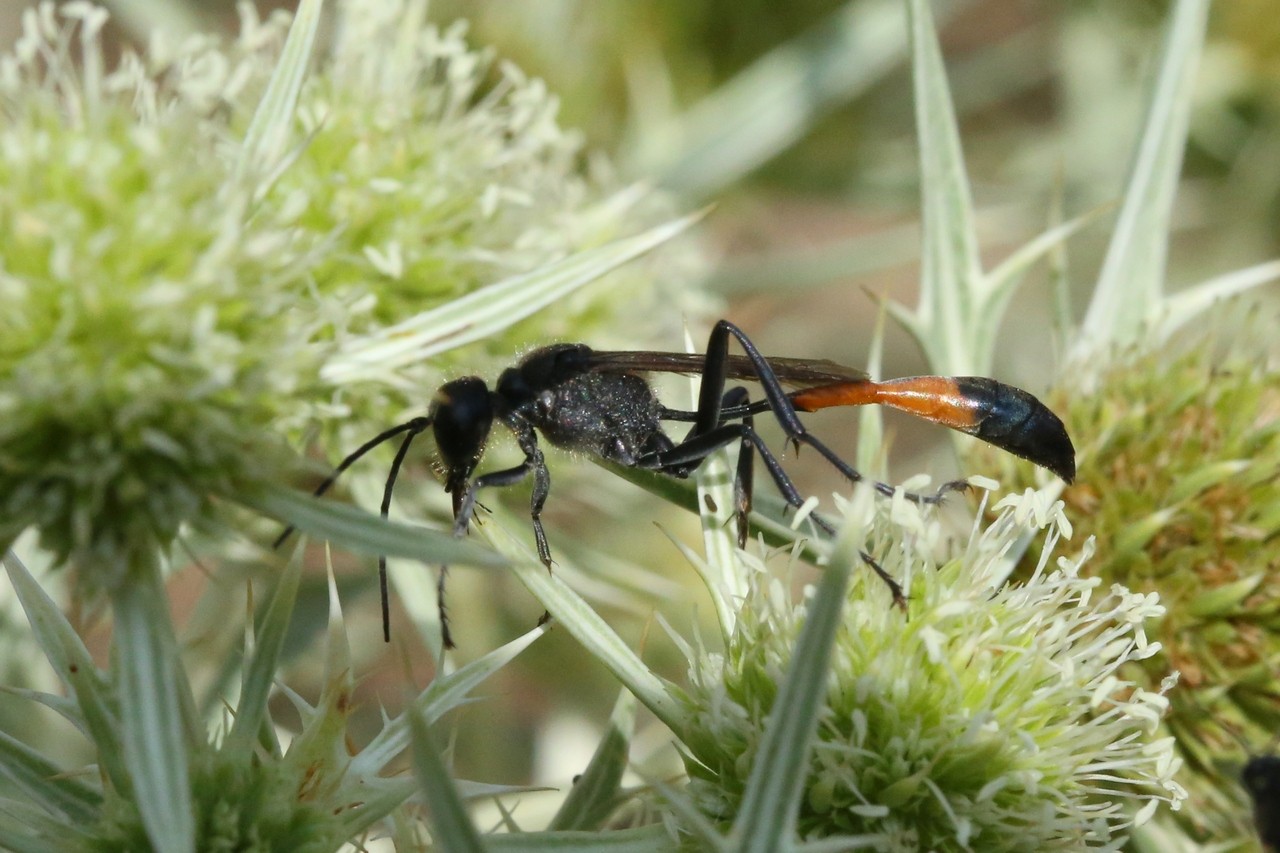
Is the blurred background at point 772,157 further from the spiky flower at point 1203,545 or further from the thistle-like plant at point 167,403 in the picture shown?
the thistle-like plant at point 167,403

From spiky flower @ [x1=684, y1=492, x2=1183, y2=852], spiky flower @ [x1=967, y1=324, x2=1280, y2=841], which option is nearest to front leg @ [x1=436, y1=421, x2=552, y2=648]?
spiky flower @ [x1=684, y1=492, x2=1183, y2=852]

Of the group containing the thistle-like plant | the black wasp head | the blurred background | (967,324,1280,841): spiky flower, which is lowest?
the thistle-like plant

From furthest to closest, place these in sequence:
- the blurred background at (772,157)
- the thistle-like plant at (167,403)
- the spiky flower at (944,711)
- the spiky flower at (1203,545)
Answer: the blurred background at (772,157)
the spiky flower at (1203,545)
the spiky flower at (944,711)
the thistle-like plant at (167,403)

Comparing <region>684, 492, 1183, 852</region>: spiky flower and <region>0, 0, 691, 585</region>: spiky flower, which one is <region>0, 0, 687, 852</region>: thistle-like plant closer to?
<region>0, 0, 691, 585</region>: spiky flower

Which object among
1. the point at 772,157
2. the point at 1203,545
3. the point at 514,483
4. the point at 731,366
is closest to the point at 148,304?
the point at 514,483

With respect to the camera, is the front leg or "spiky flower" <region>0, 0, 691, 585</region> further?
the front leg

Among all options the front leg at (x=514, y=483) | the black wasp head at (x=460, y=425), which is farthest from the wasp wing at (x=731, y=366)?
the black wasp head at (x=460, y=425)
